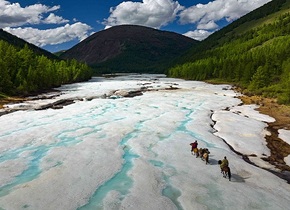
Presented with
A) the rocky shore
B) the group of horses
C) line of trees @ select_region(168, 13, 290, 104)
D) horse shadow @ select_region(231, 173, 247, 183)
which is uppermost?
line of trees @ select_region(168, 13, 290, 104)

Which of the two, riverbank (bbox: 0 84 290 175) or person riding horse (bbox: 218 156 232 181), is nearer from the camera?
person riding horse (bbox: 218 156 232 181)

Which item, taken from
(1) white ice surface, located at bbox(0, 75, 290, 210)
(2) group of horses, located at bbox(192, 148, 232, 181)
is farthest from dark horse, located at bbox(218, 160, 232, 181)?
(1) white ice surface, located at bbox(0, 75, 290, 210)

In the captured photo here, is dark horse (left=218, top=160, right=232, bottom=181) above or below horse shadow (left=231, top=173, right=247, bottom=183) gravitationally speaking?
above

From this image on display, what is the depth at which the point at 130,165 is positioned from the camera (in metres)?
27.1

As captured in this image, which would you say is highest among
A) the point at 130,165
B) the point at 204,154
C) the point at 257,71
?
the point at 257,71

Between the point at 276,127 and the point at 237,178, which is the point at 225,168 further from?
the point at 276,127

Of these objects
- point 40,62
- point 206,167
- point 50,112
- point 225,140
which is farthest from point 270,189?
point 40,62

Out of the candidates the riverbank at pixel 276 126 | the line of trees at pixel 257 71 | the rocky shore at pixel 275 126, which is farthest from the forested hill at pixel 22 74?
the line of trees at pixel 257 71

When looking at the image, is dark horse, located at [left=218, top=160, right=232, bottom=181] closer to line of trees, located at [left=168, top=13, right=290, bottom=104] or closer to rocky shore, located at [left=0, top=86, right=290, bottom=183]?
rocky shore, located at [left=0, top=86, right=290, bottom=183]

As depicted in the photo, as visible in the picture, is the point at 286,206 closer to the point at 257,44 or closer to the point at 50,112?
the point at 50,112

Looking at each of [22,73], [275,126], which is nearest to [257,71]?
[275,126]

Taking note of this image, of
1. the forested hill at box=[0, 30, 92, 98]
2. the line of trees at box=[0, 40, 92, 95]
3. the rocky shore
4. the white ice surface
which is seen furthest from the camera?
the line of trees at box=[0, 40, 92, 95]

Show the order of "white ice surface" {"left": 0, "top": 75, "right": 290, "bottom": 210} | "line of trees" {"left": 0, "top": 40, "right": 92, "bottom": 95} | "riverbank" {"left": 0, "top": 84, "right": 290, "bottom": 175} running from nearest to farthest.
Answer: "white ice surface" {"left": 0, "top": 75, "right": 290, "bottom": 210} → "riverbank" {"left": 0, "top": 84, "right": 290, "bottom": 175} → "line of trees" {"left": 0, "top": 40, "right": 92, "bottom": 95}

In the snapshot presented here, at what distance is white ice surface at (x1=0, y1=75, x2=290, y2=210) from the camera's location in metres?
20.1
